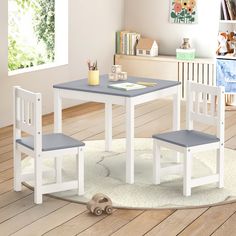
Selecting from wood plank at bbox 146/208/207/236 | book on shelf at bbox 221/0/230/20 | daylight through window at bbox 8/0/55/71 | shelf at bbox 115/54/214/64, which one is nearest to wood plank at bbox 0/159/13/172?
wood plank at bbox 146/208/207/236

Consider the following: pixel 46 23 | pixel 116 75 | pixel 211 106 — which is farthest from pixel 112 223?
pixel 46 23

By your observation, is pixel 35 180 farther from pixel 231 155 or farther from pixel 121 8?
pixel 121 8

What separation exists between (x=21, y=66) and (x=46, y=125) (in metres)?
0.76

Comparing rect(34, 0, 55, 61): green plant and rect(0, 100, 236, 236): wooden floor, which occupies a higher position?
rect(34, 0, 55, 61): green plant

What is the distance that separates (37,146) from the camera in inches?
167

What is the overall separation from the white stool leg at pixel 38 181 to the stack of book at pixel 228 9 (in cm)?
378

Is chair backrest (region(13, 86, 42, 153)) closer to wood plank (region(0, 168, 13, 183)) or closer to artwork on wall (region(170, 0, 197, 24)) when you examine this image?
wood plank (region(0, 168, 13, 183))

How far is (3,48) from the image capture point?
6344 mm

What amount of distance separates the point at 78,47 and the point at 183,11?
1.28 meters

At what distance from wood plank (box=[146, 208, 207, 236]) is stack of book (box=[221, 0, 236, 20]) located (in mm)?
3586

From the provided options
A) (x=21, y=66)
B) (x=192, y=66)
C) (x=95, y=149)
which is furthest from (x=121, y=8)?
(x=95, y=149)

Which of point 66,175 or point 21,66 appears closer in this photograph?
point 66,175

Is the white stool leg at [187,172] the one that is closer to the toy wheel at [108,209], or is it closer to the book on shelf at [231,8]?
the toy wheel at [108,209]

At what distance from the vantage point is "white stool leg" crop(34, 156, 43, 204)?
168 inches
